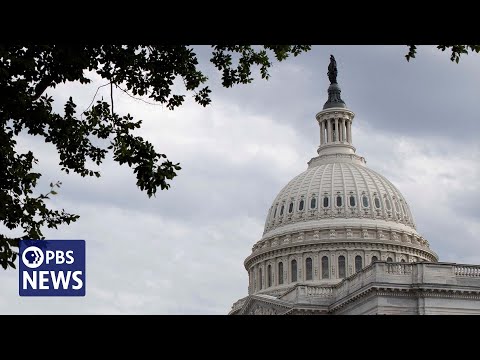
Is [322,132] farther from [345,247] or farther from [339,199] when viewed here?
[345,247]

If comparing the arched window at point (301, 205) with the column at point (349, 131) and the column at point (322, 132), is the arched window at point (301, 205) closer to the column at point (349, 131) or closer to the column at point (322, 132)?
the column at point (322, 132)

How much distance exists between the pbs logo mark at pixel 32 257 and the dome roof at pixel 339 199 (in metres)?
104

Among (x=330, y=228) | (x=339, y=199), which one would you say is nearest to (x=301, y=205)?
(x=339, y=199)

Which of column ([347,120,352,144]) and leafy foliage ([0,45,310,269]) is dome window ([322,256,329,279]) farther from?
leafy foliage ([0,45,310,269])

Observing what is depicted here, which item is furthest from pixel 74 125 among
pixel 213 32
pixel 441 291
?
pixel 441 291

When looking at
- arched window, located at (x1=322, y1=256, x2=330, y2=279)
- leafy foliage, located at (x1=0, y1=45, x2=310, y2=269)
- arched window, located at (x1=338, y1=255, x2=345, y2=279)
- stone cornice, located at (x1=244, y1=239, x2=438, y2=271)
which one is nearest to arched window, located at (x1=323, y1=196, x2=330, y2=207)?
stone cornice, located at (x1=244, y1=239, x2=438, y2=271)

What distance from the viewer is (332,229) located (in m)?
115

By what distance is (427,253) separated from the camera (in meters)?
119

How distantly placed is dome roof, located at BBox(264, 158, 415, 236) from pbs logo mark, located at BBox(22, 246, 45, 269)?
104 m

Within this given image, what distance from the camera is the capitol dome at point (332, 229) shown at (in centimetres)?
11431

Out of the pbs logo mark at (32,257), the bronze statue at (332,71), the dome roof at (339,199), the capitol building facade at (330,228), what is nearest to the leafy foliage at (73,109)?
the pbs logo mark at (32,257)

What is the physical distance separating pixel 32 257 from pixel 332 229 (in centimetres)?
10329
